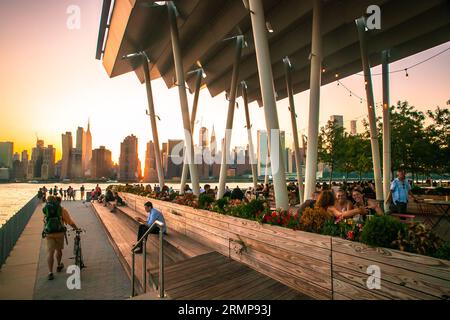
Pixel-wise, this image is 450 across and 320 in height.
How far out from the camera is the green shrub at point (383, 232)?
→ 2.86 m

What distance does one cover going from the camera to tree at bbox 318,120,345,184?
2628cm

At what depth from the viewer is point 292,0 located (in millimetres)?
12891

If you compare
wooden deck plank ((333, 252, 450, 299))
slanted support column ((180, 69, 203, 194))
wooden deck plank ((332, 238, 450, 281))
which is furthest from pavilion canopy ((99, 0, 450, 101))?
wooden deck plank ((333, 252, 450, 299))

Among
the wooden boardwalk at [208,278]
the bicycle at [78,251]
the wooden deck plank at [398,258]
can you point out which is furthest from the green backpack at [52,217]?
A: the wooden deck plank at [398,258]

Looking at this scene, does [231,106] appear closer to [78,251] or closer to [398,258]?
[78,251]

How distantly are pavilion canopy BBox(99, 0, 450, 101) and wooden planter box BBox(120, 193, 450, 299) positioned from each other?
11.7 meters

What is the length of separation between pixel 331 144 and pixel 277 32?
51.6ft

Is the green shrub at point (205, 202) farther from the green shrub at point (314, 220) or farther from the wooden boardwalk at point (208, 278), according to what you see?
the green shrub at point (314, 220)

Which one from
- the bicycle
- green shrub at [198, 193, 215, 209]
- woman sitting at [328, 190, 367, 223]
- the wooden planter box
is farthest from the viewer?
green shrub at [198, 193, 215, 209]

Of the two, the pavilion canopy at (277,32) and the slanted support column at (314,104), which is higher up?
the pavilion canopy at (277,32)

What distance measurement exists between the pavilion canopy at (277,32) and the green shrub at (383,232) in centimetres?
1236

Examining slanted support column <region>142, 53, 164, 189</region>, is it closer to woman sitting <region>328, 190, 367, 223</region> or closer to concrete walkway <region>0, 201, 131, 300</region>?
concrete walkway <region>0, 201, 131, 300</region>

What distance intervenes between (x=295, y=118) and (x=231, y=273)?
1585 centimetres

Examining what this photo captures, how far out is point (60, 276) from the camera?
259 inches
